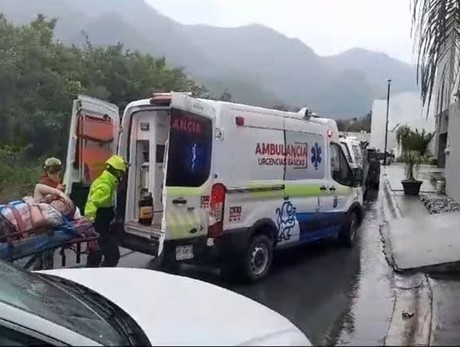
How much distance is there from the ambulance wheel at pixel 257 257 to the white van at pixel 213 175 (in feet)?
0.04

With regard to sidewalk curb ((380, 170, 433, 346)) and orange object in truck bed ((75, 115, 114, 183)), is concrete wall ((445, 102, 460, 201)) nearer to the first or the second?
sidewalk curb ((380, 170, 433, 346))

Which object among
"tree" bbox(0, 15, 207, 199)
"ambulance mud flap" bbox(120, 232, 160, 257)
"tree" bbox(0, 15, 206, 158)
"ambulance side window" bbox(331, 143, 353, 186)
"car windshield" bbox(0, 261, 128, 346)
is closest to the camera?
"car windshield" bbox(0, 261, 128, 346)

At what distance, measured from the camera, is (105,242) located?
7.85m

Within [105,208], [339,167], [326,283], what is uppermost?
[339,167]

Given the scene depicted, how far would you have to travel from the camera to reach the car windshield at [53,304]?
2898 mm

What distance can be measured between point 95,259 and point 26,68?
37.2ft

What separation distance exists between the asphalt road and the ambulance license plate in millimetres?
806

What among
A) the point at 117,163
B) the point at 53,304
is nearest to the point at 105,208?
the point at 117,163

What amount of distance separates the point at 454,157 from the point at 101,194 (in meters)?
13.7

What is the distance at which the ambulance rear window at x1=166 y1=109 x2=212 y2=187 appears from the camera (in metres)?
6.93

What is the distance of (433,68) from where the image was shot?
5293 mm

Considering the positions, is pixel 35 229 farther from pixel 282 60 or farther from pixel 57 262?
pixel 282 60

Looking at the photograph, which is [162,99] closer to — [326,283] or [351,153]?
[326,283]

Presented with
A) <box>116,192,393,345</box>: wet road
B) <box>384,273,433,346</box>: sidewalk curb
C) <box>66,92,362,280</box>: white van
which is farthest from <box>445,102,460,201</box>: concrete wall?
<box>384,273,433,346</box>: sidewalk curb
